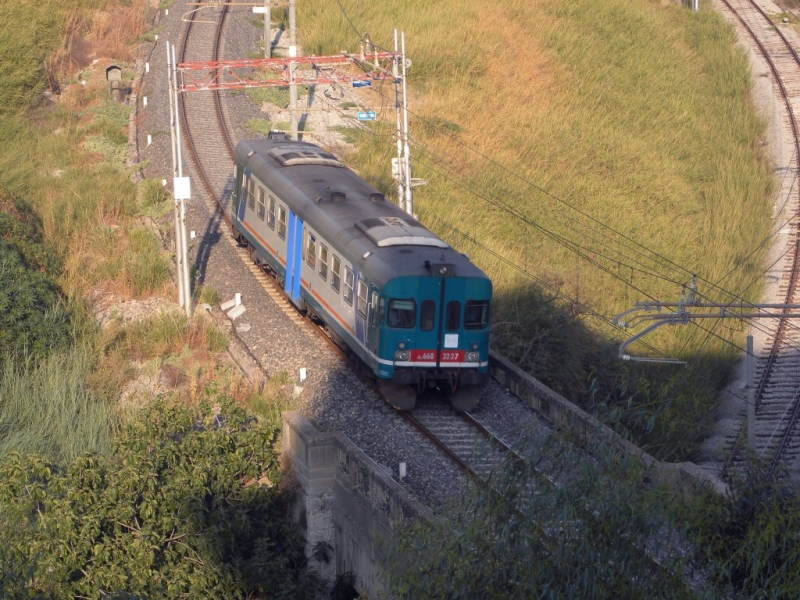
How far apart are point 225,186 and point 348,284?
1169 cm

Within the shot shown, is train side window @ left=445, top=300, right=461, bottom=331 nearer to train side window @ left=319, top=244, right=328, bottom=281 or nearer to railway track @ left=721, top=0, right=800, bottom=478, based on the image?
train side window @ left=319, top=244, right=328, bottom=281

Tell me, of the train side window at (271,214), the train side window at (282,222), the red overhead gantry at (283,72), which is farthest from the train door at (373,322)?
the red overhead gantry at (283,72)

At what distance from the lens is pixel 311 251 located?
63.9 feet

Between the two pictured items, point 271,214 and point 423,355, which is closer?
point 423,355

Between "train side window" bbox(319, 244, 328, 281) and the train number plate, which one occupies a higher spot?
"train side window" bbox(319, 244, 328, 281)

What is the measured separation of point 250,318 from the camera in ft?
70.2

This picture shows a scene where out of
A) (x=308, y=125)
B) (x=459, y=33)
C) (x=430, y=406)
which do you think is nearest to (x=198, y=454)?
(x=430, y=406)

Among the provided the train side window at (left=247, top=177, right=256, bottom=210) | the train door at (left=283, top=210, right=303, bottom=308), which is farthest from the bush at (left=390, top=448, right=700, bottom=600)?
the train side window at (left=247, top=177, right=256, bottom=210)

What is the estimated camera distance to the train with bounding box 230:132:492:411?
16.6 metres

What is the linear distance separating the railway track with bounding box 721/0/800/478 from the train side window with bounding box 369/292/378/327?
5.57m

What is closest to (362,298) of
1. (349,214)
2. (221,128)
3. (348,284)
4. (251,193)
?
(348,284)

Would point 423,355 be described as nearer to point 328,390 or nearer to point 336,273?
point 328,390

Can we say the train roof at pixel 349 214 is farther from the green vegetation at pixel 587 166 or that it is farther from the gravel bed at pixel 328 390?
the green vegetation at pixel 587 166

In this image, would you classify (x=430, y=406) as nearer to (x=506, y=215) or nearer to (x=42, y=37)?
(x=506, y=215)
